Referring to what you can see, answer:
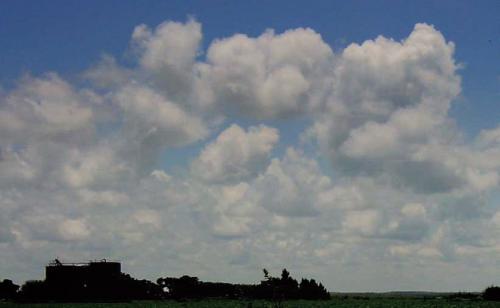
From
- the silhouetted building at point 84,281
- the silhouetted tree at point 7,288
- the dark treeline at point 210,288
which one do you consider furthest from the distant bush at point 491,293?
the silhouetted tree at point 7,288

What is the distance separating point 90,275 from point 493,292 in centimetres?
6711

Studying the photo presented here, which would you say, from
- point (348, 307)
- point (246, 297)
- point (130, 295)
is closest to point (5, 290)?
point (130, 295)

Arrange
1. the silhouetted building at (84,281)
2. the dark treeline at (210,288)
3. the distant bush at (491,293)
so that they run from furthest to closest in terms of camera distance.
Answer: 1. the dark treeline at (210,288)
2. the silhouetted building at (84,281)
3. the distant bush at (491,293)

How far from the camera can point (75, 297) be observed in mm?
108250

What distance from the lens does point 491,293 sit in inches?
3588

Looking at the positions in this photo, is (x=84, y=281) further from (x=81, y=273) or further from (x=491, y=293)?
(x=491, y=293)

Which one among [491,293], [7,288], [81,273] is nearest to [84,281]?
[81,273]

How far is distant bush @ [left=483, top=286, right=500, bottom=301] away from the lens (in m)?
89.8

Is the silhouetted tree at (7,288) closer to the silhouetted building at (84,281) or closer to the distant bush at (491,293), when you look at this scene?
the silhouetted building at (84,281)

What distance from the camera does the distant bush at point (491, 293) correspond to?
89812mm

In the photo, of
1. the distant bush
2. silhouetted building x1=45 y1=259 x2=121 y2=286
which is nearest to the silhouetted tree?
silhouetted building x1=45 y1=259 x2=121 y2=286

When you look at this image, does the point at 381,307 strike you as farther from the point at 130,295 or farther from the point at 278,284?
the point at 130,295

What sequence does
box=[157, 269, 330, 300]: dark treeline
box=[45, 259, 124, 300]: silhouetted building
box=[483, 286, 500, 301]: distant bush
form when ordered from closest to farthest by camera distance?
box=[483, 286, 500, 301]: distant bush → box=[45, 259, 124, 300]: silhouetted building → box=[157, 269, 330, 300]: dark treeline

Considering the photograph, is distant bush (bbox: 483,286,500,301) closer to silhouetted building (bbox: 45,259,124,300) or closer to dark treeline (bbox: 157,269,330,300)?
dark treeline (bbox: 157,269,330,300)
